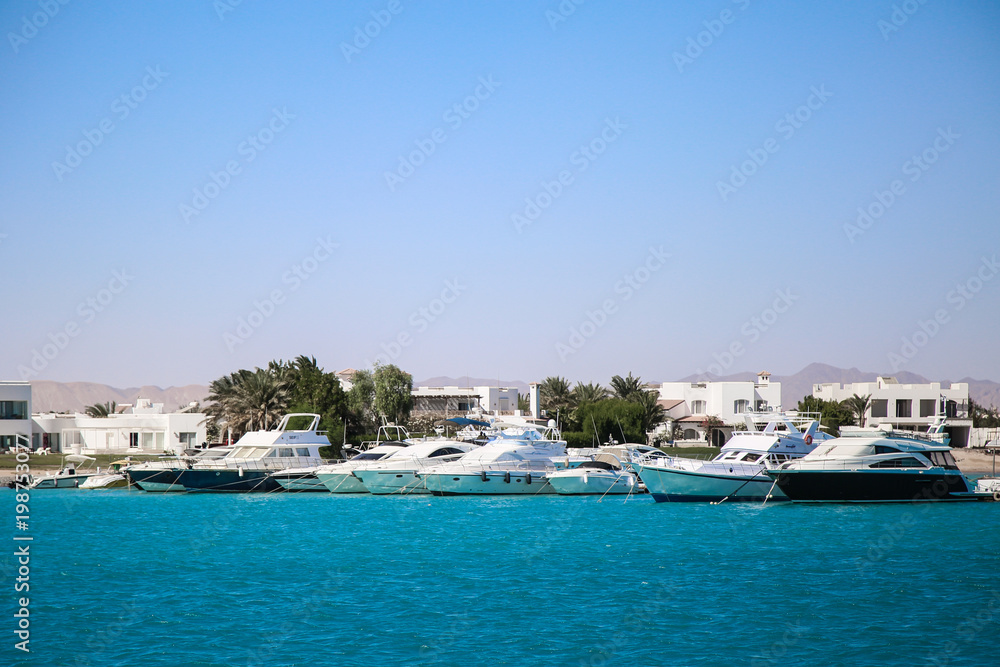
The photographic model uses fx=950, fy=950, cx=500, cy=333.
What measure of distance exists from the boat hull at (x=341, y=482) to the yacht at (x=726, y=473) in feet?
52.7

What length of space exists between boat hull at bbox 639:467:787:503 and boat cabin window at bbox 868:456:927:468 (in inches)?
169

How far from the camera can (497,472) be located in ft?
161

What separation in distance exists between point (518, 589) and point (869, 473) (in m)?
23.5

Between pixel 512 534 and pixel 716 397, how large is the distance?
6527 centimetres

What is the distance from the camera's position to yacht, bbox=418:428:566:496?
4891 cm

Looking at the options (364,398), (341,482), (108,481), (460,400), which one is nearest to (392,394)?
(364,398)

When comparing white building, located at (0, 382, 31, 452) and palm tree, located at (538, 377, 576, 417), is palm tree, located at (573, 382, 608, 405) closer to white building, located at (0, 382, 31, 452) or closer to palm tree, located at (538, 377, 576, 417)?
palm tree, located at (538, 377, 576, 417)

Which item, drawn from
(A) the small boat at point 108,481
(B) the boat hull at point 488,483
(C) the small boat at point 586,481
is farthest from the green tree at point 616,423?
(A) the small boat at point 108,481

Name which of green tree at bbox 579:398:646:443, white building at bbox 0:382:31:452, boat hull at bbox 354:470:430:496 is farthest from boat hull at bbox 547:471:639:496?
white building at bbox 0:382:31:452

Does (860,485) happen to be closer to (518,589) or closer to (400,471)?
(400,471)

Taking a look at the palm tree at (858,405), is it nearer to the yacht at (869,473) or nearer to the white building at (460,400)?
the white building at (460,400)

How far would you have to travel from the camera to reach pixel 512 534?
111 ft

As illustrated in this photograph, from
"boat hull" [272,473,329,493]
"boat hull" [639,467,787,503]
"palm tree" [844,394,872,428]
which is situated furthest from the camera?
"palm tree" [844,394,872,428]

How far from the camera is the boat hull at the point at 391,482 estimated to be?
49.8 metres
